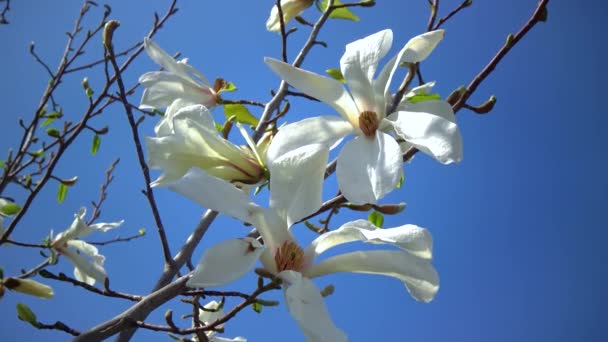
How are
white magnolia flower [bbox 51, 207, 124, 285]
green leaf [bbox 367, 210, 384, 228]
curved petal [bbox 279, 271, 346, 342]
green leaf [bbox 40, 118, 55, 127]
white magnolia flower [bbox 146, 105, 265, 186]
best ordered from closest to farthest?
1. curved petal [bbox 279, 271, 346, 342]
2. white magnolia flower [bbox 146, 105, 265, 186]
3. green leaf [bbox 367, 210, 384, 228]
4. white magnolia flower [bbox 51, 207, 124, 285]
5. green leaf [bbox 40, 118, 55, 127]

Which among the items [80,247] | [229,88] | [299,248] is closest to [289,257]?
[299,248]

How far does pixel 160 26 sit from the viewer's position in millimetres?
1925

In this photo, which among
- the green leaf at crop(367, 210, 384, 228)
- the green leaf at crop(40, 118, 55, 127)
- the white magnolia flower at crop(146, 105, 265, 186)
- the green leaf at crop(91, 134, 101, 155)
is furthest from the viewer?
the green leaf at crop(40, 118, 55, 127)

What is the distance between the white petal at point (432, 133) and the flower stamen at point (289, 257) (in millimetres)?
204

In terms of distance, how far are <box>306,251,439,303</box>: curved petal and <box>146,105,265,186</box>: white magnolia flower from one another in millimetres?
197

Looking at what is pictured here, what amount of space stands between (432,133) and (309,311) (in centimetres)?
27

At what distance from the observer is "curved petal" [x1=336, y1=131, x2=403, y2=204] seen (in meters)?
0.64

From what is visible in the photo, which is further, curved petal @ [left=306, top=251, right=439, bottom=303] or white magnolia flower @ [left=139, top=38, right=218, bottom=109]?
white magnolia flower @ [left=139, top=38, right=218, bottom=109]

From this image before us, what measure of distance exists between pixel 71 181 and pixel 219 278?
4.46ft

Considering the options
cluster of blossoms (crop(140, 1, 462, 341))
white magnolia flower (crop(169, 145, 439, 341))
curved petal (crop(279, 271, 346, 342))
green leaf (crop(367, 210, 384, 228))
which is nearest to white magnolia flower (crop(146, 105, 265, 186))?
cluster of blossoms (crop(140, 1, 462, 341))

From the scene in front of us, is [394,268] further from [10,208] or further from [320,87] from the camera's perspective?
[10,208]

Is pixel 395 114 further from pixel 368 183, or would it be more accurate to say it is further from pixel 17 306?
pixel 17 306

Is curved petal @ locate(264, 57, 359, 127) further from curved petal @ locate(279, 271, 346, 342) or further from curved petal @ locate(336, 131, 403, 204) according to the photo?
curved petal @ locate(279, 271, 346, 342)

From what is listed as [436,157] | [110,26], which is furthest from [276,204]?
[110,26]
